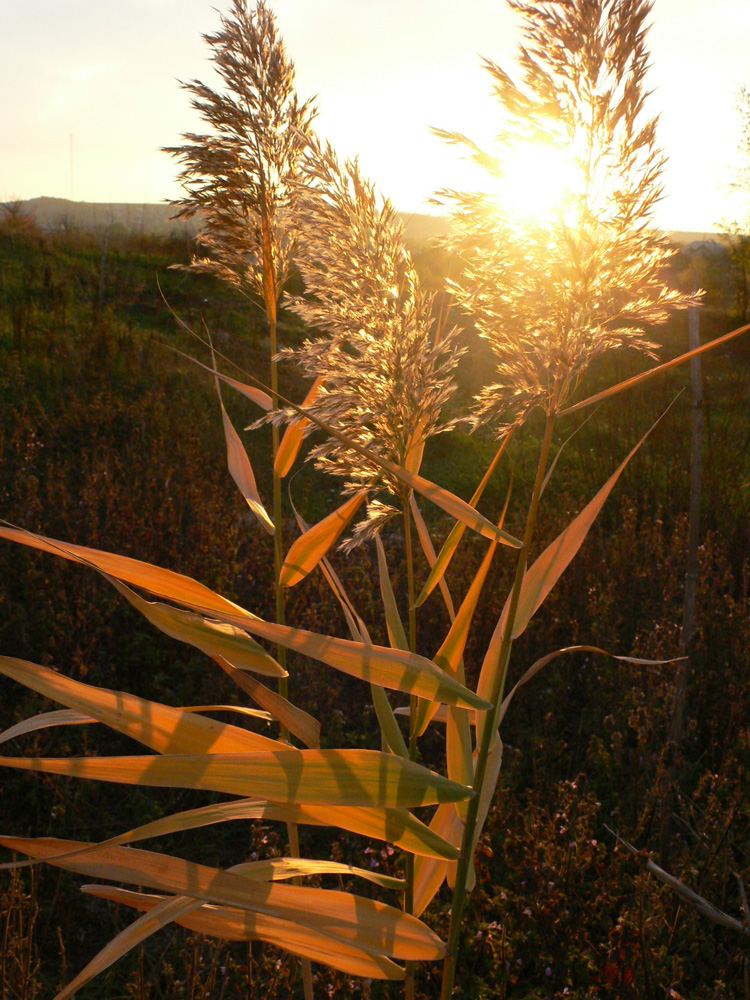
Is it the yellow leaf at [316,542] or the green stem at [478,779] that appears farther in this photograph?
the yellow leaf at [316,542]

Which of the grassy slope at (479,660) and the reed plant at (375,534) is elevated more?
the reed plant at (375,534)

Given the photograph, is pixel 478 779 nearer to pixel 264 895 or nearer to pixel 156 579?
pixel 264 895

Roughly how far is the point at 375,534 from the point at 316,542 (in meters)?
0.09

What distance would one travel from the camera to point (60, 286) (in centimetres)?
765

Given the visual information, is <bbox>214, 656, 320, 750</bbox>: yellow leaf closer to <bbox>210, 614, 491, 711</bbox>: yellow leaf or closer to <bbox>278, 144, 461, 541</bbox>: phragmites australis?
<bbox>210, 614, 491, 711</bbox>: yellow leaf

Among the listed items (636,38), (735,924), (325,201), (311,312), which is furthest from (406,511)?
(735,924)

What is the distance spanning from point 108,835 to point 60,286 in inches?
263

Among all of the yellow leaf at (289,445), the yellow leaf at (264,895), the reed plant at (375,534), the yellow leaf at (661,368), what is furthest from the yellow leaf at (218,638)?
the yellow leaf at (661,368)

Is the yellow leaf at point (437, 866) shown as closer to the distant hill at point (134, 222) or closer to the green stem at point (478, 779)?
the green stem at point (478, 779)

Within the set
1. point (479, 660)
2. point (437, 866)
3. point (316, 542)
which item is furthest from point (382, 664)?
point (479, 660)

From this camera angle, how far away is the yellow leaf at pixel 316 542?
1070 millimetres

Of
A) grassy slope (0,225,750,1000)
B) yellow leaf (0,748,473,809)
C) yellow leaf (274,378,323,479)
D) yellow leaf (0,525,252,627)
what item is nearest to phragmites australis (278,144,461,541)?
yellow leaf (274,378,323,479)

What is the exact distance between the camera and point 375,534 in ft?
3.61

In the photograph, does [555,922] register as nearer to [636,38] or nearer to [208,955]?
[208,955]
